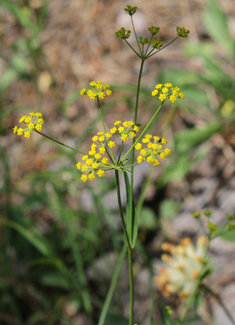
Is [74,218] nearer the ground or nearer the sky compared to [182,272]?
nearer the sky

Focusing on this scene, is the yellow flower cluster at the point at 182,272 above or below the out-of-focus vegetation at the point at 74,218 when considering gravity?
below

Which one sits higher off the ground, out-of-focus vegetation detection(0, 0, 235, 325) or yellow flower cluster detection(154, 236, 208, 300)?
out-of-focus vegetation detection(0, 0, 235, 325)

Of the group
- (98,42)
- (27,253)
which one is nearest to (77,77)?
(98,42)

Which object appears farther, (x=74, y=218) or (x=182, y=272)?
(x=74, y=218)
